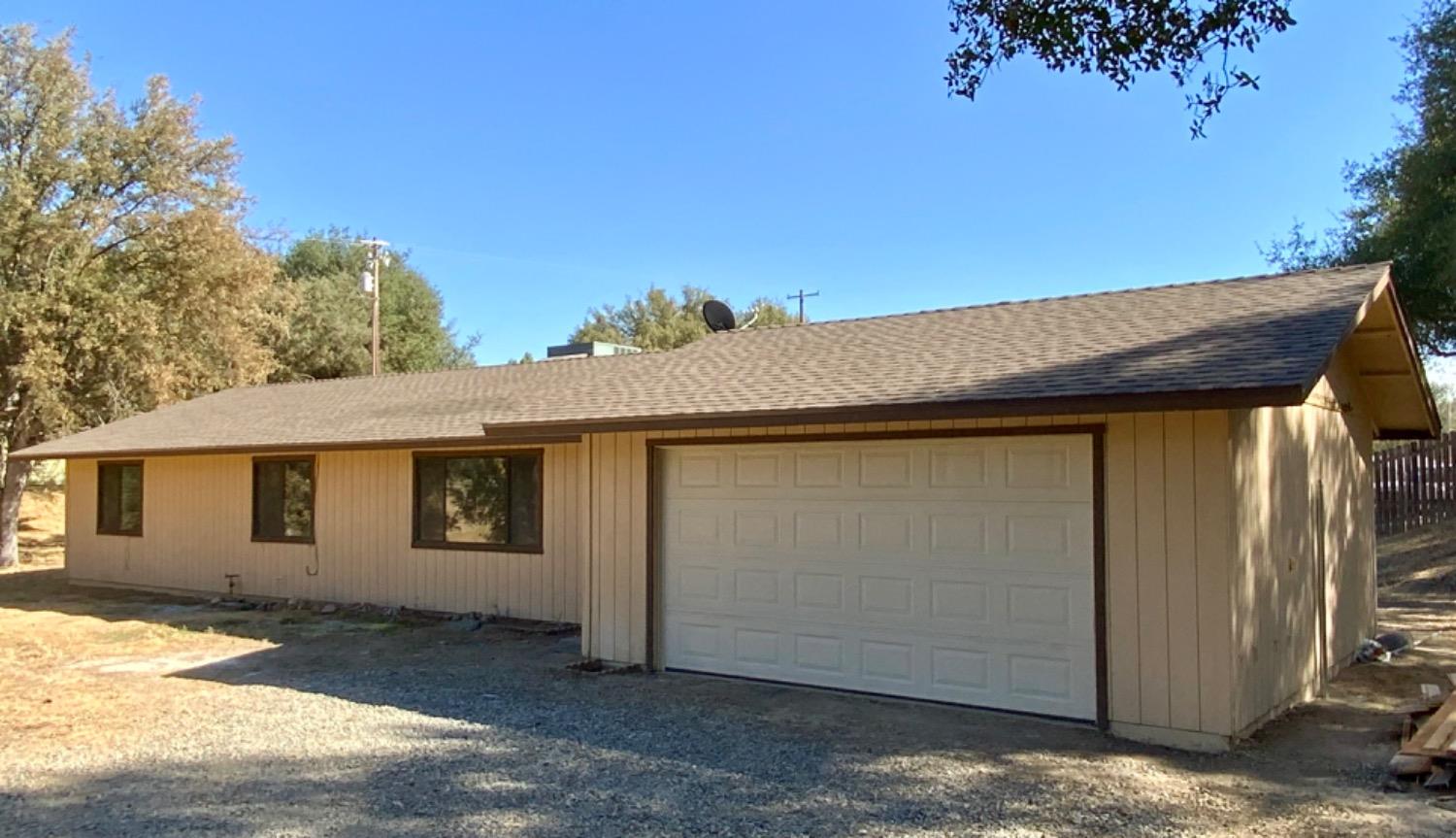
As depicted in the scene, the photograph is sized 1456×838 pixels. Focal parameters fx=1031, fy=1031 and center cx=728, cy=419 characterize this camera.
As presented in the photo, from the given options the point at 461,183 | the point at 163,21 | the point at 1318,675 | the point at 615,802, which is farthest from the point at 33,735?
the point at 461,183

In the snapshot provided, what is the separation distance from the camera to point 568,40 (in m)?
15.6

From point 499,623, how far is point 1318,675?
27.4ft

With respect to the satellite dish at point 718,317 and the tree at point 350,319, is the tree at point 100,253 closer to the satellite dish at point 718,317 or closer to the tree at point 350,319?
the tree at point 350,319

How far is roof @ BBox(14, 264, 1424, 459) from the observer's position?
632 centimetres

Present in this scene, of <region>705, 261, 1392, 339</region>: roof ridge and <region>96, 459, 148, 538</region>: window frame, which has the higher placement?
<region>705, 261, 1392, 339</region>: roof ridge

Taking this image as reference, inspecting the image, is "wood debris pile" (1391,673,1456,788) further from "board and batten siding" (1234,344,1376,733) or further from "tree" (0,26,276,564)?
"tree" (0,26,276,564)

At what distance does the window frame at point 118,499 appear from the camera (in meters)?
16.6

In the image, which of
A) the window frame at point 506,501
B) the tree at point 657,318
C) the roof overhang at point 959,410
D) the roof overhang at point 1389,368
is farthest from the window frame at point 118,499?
the tree at point 657,318

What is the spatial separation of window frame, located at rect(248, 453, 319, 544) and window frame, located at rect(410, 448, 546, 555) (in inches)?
76.8

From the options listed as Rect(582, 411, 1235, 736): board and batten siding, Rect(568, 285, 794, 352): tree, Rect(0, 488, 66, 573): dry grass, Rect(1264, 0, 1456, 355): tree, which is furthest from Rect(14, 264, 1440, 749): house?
Rect(568, 285, 794, 352): tree

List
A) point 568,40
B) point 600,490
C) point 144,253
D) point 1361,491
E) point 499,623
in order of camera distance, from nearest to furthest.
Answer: point 600,490 < point 1361,491 < point 499,623 < point 568,40 < point 144,253

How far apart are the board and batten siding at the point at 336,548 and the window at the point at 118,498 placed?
17 centimetres

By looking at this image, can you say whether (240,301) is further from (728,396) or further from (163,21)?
(728,396)

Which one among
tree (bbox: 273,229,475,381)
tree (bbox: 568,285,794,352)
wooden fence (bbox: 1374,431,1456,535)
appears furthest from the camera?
tree (bbox: 568,285,794,352)
